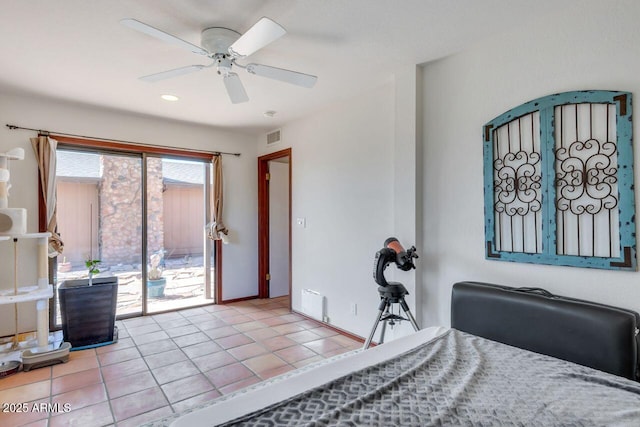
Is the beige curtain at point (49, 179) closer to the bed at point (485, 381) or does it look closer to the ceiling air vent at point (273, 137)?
the ceiling air vent at point (273, 137)

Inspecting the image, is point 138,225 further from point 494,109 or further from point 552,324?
point 552,324

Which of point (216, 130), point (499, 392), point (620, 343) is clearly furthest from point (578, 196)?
point (216, 130)

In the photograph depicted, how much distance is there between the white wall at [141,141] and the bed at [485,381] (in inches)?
117

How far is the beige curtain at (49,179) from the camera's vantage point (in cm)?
350

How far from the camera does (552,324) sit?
1778mm

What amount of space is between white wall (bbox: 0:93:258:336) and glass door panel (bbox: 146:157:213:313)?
306 mm

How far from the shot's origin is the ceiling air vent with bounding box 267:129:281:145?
15.4 ft

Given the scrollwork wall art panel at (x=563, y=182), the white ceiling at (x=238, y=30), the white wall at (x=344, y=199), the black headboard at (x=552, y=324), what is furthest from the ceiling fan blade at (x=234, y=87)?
the black headboard at (x=552, y=324)

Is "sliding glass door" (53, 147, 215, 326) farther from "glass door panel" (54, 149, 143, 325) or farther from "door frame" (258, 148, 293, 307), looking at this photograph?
"door frame" (258, 148, 293, 307)

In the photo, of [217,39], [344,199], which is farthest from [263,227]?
[217,39]

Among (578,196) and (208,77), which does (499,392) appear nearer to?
(578,196)

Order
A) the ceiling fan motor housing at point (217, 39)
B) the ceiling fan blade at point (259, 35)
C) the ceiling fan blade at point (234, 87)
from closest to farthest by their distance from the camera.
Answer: the ceiling fan blade at point (259, 35)
the ceiling fan motor housing at point (217, 39)
the ceiling fan blade at point (234, 87)

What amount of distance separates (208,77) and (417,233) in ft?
7.42

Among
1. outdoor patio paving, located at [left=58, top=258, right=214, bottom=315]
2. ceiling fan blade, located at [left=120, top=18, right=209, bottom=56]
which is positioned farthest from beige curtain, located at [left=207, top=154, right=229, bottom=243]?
ceiling fan blade, located at [left=120, top=18, right=209, bottom=56]
